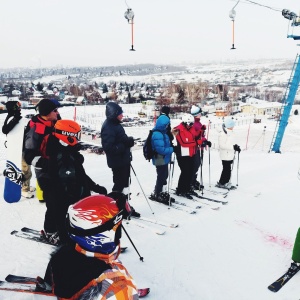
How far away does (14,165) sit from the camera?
4.91 metres

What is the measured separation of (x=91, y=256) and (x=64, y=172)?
70.2 inches

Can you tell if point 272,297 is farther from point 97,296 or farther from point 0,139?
point 0,139

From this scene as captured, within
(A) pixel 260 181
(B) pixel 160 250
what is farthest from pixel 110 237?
(A) pixel 260 181

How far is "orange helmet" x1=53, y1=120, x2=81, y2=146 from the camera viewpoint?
10.8 feet

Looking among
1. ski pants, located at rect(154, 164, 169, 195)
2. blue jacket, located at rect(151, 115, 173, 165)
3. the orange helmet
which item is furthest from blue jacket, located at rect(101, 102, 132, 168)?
the orange helmet

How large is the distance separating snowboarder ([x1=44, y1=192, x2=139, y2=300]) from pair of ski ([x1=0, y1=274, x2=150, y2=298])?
1.54 ft

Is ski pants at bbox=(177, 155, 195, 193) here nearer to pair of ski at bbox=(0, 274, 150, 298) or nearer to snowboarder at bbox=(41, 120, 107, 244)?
snowboarder at bbox=(41, 120, 107, 244)

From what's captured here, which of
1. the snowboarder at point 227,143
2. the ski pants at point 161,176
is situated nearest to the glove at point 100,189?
the ski pants at point 161,176

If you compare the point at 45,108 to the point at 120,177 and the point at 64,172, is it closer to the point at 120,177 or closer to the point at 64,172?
the point at 64,172

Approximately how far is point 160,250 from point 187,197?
6.80 ft

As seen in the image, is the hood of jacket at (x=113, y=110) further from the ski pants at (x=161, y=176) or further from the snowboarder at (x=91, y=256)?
the snowboarder at (x=91, y=256)

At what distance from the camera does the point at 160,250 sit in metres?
3.98

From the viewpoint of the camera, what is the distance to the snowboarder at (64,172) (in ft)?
10.8

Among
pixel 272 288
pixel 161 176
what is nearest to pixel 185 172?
pixel 161 176
